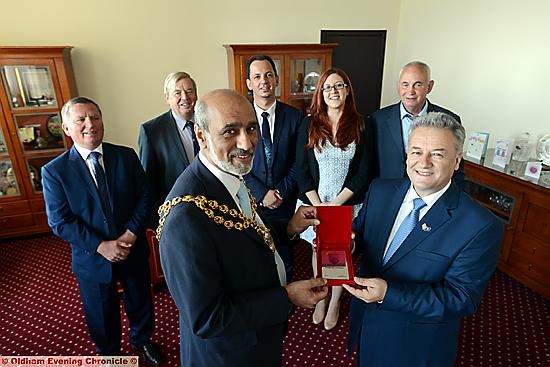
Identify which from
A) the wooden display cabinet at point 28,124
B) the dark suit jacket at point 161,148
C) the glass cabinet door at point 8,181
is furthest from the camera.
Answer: the glass cabinet door at point 8,181

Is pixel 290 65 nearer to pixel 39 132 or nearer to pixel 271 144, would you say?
pixel 271 144

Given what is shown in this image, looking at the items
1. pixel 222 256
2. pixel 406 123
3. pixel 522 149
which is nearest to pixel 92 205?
pixel 222 256

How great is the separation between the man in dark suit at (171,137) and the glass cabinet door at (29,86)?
199 centimetres

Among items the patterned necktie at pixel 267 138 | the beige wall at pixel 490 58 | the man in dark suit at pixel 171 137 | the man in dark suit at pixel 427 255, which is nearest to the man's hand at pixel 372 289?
the man in dark suit at pixel 427 255

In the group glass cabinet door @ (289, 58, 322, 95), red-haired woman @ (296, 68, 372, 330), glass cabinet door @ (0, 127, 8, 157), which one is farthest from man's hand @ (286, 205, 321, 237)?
glass cabinet door @ (0, 127, 8, 157)

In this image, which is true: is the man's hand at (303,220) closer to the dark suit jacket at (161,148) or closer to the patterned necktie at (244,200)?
the patterned necktie at (244,200)

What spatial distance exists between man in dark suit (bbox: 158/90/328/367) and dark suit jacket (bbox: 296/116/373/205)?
3.75 ft

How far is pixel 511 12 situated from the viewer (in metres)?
3.40

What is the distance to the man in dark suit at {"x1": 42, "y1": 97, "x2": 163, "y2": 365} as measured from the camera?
188 cm

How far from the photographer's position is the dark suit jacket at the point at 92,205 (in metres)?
1.88

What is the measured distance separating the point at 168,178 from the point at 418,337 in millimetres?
1779

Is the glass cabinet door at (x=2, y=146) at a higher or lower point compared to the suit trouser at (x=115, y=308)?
higher

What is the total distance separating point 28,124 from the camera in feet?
12.5

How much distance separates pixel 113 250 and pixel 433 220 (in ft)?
5.24
